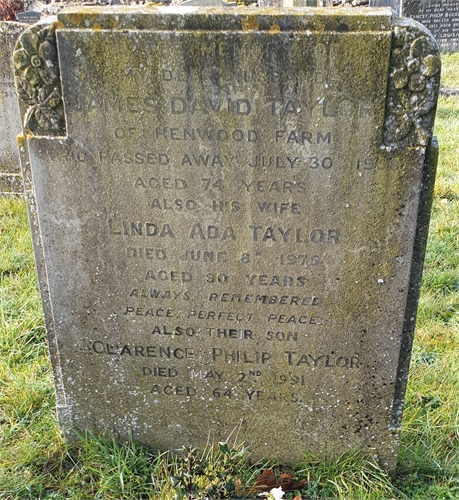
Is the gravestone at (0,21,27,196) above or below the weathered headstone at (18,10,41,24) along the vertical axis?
below

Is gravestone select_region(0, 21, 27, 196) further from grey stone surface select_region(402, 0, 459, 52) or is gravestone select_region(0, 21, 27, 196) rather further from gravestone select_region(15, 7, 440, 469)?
grey stone surface select_region(402, 0, 459, 52)

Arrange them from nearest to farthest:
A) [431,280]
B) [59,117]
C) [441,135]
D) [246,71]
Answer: [246,71]
[59,117]
[431,280]
[441,135]

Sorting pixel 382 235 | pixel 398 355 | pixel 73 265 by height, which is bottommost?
pixel 398 355

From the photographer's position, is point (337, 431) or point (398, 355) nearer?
point (398, 355)

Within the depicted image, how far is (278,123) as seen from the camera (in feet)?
6.58

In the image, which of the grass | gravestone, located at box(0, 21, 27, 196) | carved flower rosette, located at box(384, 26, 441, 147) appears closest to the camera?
carved flower rosette, located at box(384, 26, 441, 147)

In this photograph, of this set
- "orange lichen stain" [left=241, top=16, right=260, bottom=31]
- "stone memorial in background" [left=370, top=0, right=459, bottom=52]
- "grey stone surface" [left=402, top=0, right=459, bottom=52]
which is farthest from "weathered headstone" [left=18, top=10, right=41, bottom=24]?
"orange lichen stain" [left=241, top=16, right=260, bottom=31]

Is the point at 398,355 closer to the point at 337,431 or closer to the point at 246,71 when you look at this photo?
the point at 337,431

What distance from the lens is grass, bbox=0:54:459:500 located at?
7.72 feet

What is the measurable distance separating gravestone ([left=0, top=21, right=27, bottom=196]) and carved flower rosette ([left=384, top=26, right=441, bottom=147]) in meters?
4.54

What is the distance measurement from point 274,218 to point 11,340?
6.75 feet

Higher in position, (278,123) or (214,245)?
(278,123)

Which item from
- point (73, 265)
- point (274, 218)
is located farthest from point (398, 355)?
point (73, 265)

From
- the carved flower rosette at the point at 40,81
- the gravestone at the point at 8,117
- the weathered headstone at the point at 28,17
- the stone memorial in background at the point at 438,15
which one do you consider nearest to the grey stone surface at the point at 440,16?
the stone memorial in background at the point at 438,15
